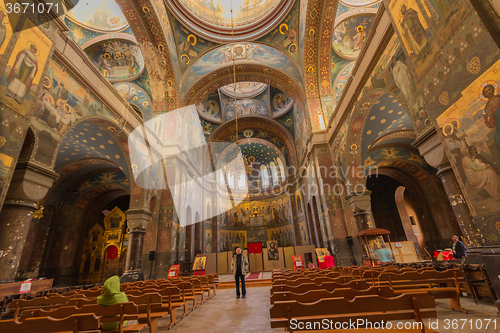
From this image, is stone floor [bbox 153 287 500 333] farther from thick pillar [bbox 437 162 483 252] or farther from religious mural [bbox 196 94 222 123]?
religious mural [bbox 196 94 222 123]

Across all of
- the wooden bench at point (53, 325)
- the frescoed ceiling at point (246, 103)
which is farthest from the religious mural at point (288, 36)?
the wooden bench at point (53, 325)

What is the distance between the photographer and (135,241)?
1066cm

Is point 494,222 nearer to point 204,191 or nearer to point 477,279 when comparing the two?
point 477,279

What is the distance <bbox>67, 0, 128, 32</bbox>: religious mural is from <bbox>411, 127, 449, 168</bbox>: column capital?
48.2 ft

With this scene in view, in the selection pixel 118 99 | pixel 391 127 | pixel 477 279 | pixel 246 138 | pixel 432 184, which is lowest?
pixel 477 279

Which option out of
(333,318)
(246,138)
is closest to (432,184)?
(246,138)

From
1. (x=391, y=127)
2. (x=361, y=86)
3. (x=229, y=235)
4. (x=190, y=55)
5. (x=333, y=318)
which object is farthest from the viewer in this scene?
(x=229, y=235)

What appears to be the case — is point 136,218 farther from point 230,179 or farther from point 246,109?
point 230,179

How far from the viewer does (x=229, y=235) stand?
909 inches

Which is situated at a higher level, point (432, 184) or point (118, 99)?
point (118, 99)

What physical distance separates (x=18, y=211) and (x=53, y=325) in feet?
14.7

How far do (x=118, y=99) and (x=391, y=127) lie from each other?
13.3 metres

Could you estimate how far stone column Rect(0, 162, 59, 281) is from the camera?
4.69 meters

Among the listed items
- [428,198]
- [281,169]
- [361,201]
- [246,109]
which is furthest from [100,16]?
[428,198]
